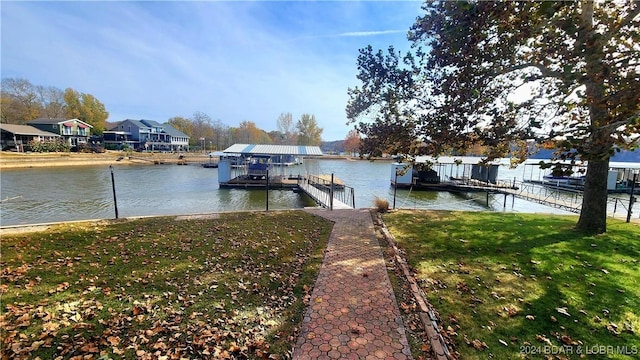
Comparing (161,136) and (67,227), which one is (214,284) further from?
(161,136)

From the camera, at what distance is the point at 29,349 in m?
3.29

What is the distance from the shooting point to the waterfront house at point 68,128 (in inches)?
2109

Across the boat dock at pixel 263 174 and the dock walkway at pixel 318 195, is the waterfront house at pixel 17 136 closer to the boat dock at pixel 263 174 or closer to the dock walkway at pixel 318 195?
the boat dock at pixel 263 174

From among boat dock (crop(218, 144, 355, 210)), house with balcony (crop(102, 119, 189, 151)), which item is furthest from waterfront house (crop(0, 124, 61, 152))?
boat dock (crop(218, 144, 355, 210))

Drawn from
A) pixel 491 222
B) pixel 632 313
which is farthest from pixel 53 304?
pixel 491 222

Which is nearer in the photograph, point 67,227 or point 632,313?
point 632,313

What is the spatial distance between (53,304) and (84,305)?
429mm

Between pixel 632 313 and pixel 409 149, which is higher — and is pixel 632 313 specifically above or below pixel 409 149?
below

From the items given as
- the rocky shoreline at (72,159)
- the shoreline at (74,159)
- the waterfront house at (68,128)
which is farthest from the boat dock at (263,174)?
the waterfront house at (68,128)

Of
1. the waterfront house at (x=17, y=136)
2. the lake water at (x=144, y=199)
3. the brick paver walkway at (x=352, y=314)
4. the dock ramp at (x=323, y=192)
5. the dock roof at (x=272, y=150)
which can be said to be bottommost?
the lake water at (x=144, y=199)

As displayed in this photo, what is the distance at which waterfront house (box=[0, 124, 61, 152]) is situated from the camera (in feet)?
149

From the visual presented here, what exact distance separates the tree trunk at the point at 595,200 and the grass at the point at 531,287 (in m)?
0.35

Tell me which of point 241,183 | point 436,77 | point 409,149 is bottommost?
point 241,183

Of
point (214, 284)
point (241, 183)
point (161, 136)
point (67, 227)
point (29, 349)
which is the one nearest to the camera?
point (29, 349)
